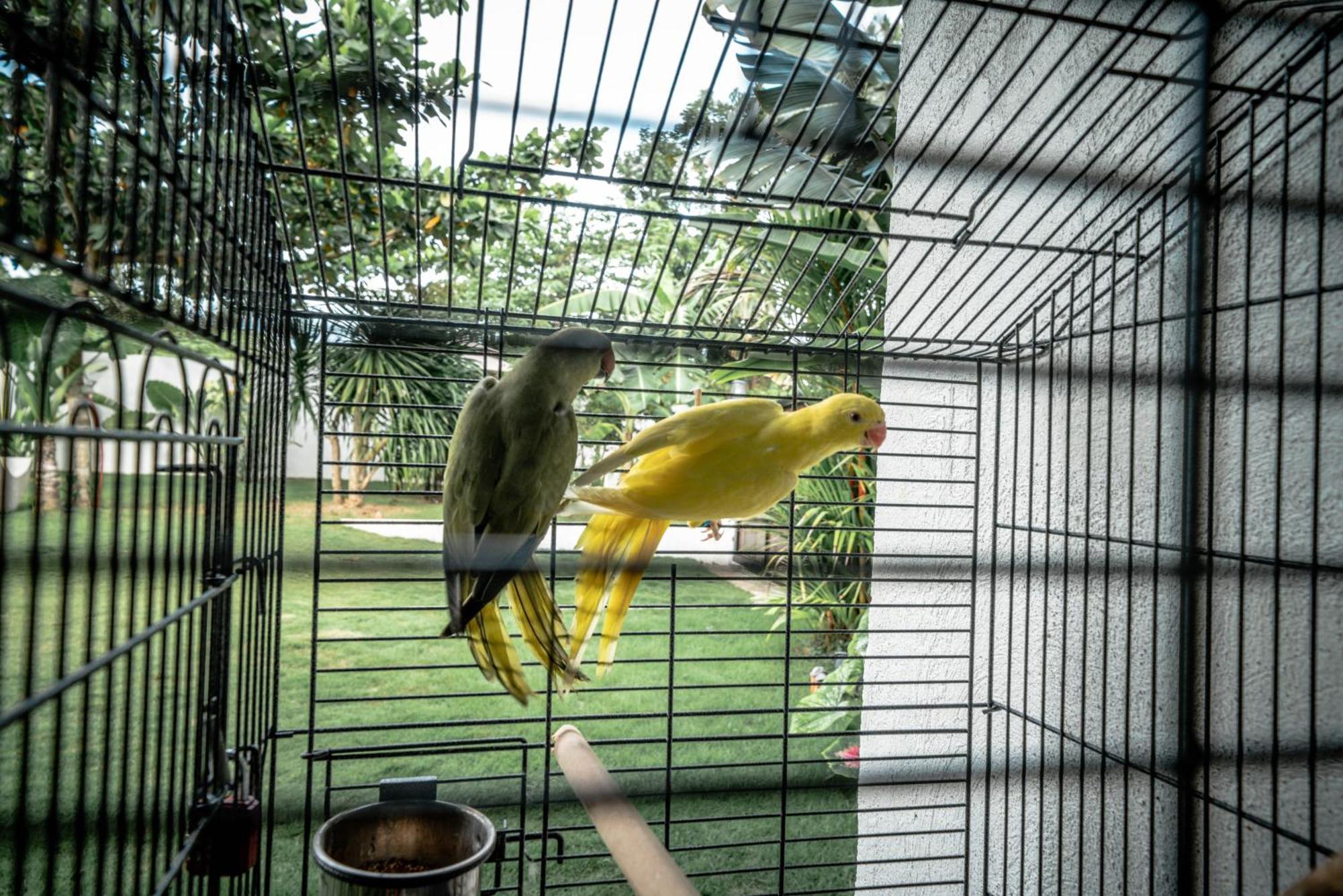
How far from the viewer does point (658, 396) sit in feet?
3.58

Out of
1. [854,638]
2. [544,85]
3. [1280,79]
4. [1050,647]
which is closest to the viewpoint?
[544,85]

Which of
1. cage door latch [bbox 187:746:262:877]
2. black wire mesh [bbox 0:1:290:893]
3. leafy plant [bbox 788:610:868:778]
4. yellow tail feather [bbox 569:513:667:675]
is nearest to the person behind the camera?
black wire mesh [bbox 0:1:290:893]

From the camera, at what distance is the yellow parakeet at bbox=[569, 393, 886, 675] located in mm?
726

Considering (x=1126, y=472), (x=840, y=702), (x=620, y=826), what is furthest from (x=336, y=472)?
(x=840, y=702)

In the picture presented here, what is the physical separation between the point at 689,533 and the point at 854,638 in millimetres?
1114

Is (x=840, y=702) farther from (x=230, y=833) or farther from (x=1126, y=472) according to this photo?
(x=230, y=833)

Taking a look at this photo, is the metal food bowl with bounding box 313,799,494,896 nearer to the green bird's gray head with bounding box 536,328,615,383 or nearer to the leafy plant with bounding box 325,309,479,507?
the leafy plant with bounding box 325,309,479,507

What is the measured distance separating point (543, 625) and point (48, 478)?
1.56ft

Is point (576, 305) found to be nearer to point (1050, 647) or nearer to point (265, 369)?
point (265, 369)

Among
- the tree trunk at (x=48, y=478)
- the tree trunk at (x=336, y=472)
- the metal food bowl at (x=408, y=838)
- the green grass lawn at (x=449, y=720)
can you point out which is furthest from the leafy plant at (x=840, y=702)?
the tree trunk at (x=48, y=478)

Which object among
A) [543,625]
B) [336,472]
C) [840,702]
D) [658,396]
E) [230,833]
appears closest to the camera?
[230,833]

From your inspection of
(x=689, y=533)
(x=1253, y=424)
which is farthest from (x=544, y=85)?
(x=1253, y=424)

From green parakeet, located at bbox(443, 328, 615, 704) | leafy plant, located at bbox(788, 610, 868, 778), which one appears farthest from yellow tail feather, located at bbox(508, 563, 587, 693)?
leafy plant, located at bbox(788, 610, 868, 778)

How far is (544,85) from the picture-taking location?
63 cm
